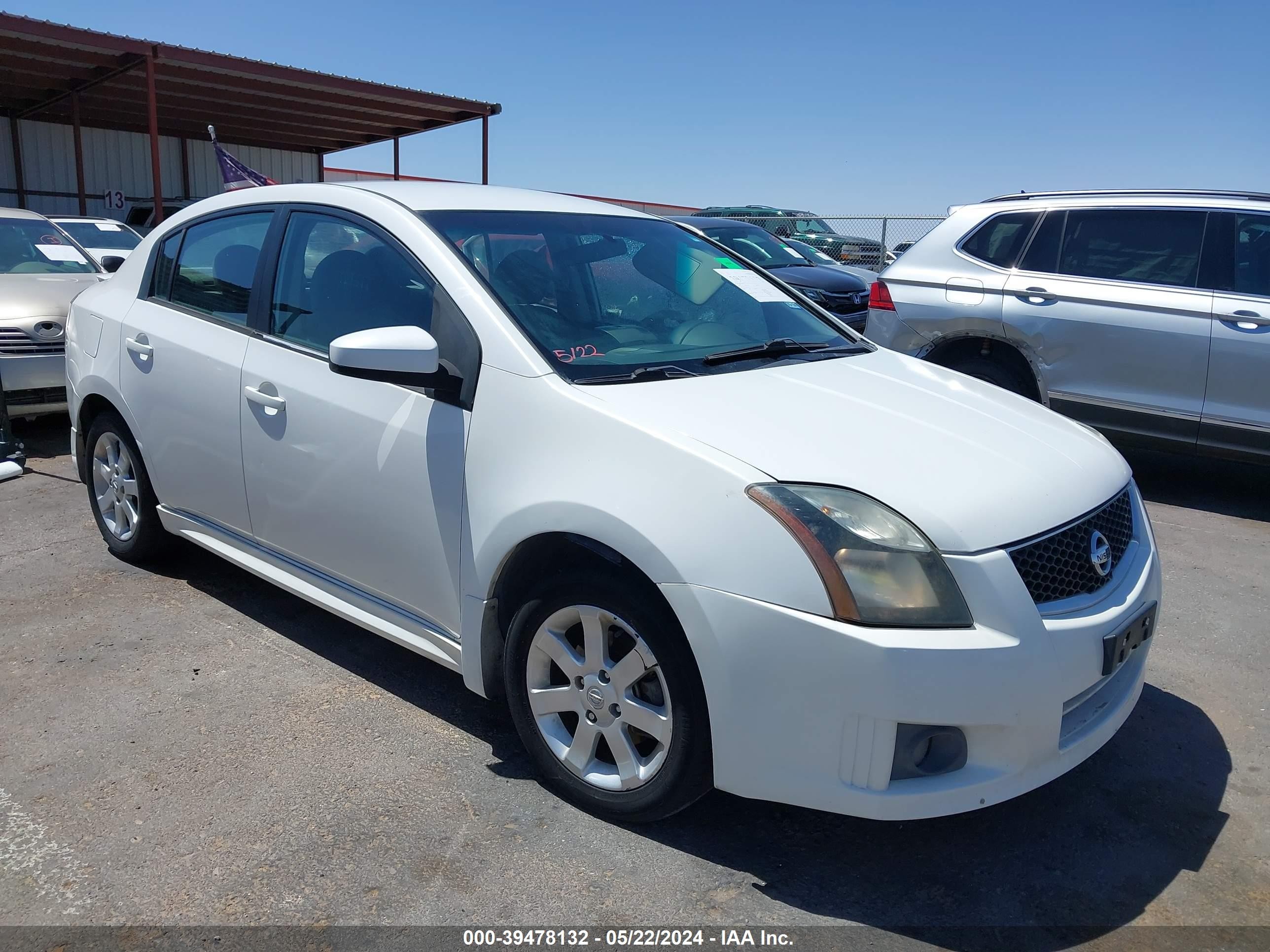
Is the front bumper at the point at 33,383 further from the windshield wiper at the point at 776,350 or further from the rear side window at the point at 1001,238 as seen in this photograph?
the rear side window at the point at 1001,238

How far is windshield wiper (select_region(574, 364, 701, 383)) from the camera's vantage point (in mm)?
2729

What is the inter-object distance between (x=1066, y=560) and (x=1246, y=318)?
157 inches

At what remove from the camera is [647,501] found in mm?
2389

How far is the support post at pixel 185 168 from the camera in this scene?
2450cm

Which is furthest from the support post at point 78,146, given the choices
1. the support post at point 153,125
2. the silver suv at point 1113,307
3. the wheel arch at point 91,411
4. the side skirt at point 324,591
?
the side skirt at point 324,591

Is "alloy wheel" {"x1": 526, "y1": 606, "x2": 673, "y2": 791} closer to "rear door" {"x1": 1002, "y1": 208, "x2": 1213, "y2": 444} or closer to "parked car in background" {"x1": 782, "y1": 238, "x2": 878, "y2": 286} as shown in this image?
"rear door" {"x1": 1002, "y1": 208, "x2": 1213, "y2": 444}

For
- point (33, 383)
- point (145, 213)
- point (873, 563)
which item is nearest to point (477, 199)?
point (873, 563)

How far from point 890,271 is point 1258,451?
8.01ft

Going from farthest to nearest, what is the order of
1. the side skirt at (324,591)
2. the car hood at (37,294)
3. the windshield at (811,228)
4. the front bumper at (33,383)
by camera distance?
1. the windshield at (811,228)
2. the car hood at (37,294)
3. the front bumper at (33,383)
4. the side skirt at (324,591)

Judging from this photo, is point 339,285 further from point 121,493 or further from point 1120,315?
point 1120,315

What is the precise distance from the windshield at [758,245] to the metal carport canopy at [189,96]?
300 inches

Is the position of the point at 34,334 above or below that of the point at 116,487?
above

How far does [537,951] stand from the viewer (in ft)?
7.18

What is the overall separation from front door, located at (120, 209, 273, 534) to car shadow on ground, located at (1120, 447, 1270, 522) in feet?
16.3
